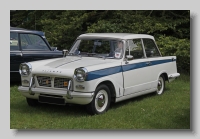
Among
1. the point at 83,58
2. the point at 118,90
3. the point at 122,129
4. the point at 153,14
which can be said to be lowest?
the point at 122,129

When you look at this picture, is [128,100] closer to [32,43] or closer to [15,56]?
[15,56]

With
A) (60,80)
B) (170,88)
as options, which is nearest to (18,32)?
(60,80)

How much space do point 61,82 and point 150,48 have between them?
9.58 feet

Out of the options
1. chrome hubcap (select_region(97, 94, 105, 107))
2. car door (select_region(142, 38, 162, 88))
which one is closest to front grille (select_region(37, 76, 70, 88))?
chrome hubcap (select_region(97, 94, 105, 107))

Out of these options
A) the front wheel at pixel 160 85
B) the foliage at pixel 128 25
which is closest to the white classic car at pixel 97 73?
the front wheel at pixel 160 85

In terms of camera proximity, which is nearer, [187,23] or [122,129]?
[122,129]

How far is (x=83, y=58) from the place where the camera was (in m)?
7.37

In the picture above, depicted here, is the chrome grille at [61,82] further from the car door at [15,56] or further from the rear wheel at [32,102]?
the car door at [15,56]

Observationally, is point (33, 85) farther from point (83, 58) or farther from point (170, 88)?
point (170, 88)

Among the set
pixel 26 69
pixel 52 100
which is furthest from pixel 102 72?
pixel 26 69

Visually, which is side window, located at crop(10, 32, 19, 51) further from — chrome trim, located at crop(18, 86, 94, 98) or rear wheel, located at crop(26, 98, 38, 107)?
chrome trim, located at crop(18, 86, 94, 98)

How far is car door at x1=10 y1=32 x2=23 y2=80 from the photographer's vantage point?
29.5 feet

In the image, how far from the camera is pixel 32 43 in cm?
966

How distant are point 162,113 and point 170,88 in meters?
3.01
